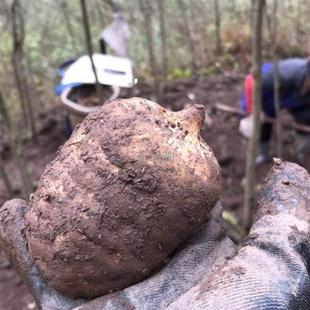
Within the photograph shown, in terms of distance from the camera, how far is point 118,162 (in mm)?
1203

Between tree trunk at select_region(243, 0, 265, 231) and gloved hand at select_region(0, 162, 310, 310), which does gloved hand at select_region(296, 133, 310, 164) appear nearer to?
Answer: tree trunk at select_region(243, 0, 265, 231)

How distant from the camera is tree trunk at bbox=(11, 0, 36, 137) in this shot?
2.39 m

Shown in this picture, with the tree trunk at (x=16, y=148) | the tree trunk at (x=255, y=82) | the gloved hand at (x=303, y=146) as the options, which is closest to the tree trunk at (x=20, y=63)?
the tree trunk at (x=16, y=148)

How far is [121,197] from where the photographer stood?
119 centimetres

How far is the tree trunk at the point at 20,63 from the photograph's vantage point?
239cm

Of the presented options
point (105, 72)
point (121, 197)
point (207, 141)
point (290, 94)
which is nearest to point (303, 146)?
point (290, 94)

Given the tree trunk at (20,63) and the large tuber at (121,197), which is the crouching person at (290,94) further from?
the large tuber at (121,197)

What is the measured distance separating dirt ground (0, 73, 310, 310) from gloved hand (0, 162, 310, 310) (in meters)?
1.53

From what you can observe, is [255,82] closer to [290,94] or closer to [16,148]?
[16,148]

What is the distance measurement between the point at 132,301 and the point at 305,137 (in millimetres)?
2696

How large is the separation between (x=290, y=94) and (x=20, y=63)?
1694 mm

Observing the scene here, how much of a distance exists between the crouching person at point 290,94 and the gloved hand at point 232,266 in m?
1.93

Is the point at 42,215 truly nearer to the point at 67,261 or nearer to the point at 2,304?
the point at 67,261

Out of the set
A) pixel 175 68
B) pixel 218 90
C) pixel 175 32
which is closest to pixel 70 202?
pixel 218 90
